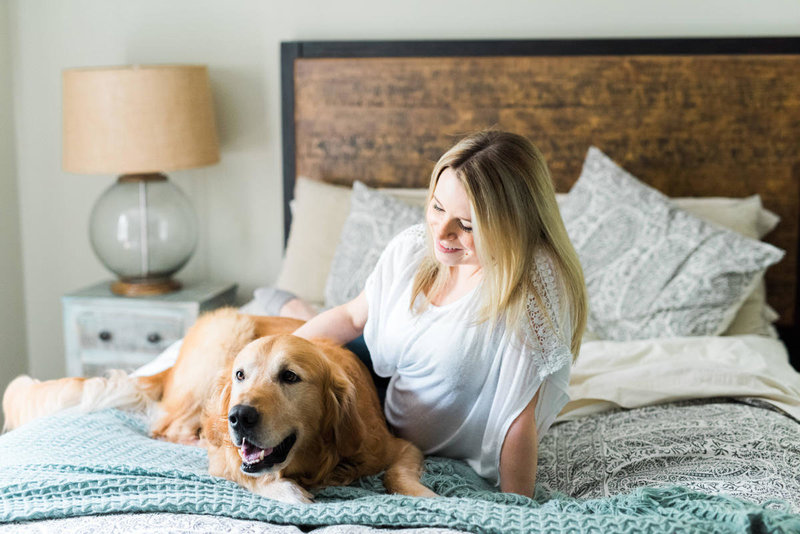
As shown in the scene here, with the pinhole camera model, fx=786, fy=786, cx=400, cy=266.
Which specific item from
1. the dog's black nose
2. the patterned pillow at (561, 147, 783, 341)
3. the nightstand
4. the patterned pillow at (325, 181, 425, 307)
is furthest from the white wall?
the dog's black nose

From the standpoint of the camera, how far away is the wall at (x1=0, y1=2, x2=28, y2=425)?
3.27 meters

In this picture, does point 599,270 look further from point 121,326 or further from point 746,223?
point 121,326

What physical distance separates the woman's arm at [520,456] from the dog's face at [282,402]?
31 cm

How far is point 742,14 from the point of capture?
2926 millimetres

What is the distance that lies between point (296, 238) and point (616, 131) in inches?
49.9

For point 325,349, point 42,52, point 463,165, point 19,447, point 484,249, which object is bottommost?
point 19,447

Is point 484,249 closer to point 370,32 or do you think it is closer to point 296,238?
point 296,238

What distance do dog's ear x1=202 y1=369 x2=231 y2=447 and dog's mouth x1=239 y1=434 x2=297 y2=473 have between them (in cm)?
8

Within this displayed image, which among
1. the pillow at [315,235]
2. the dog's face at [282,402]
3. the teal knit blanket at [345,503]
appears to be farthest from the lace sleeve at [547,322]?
the pillow at [315,235]

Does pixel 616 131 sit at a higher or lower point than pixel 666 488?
higher

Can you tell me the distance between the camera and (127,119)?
9.21ft

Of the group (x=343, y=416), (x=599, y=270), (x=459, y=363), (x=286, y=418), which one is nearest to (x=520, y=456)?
(x=459, y=363)

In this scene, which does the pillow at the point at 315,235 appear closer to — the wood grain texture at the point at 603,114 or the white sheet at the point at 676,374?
the wood grain texture at the point at 603,114

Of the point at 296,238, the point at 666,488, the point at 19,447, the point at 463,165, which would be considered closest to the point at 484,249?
the point at 463,165
